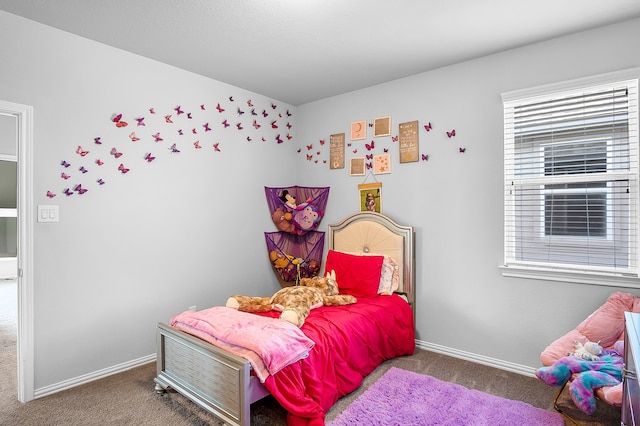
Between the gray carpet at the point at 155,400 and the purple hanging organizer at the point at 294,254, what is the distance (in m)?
1.36

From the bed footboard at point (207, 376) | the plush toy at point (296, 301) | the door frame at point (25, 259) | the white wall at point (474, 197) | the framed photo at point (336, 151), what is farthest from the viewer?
the framed photo at point (336, 151)

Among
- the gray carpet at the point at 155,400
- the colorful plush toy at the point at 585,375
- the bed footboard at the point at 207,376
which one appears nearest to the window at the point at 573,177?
the colorful plush toy at the point at 585,375

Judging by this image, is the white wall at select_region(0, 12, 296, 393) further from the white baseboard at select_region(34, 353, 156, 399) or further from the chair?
the chair

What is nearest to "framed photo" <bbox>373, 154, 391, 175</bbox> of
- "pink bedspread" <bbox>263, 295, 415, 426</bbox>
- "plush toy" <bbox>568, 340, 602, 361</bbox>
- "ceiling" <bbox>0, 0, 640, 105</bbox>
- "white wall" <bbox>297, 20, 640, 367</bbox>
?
"white wall" <bbox>297, 20, 640, 367</bbox>

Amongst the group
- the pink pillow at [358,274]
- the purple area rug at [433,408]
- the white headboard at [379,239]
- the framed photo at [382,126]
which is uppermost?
the framed photo at [382,126]

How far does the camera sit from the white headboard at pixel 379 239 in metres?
3.27

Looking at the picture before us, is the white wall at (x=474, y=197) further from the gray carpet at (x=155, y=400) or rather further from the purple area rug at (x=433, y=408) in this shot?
the purple area rug at (x=433, y=408)

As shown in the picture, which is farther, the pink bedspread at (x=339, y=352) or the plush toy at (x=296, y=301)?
the plush toy at (x=296, y=301)

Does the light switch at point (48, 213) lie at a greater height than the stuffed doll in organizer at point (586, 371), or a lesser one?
greater

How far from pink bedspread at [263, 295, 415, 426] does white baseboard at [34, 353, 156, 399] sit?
1176 millimetres

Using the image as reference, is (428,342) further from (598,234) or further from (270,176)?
(270,176)

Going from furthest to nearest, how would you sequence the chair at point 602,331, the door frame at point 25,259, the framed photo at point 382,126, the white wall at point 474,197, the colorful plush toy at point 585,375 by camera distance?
1. the framed photo at point 382,126
2. the white wall at point 474,197
3. the door frame at point 25,259
4. the chair at point 602,331
5. the colorful plush toy at point 585,375

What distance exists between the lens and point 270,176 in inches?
157

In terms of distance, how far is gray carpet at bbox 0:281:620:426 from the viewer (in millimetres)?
2139
